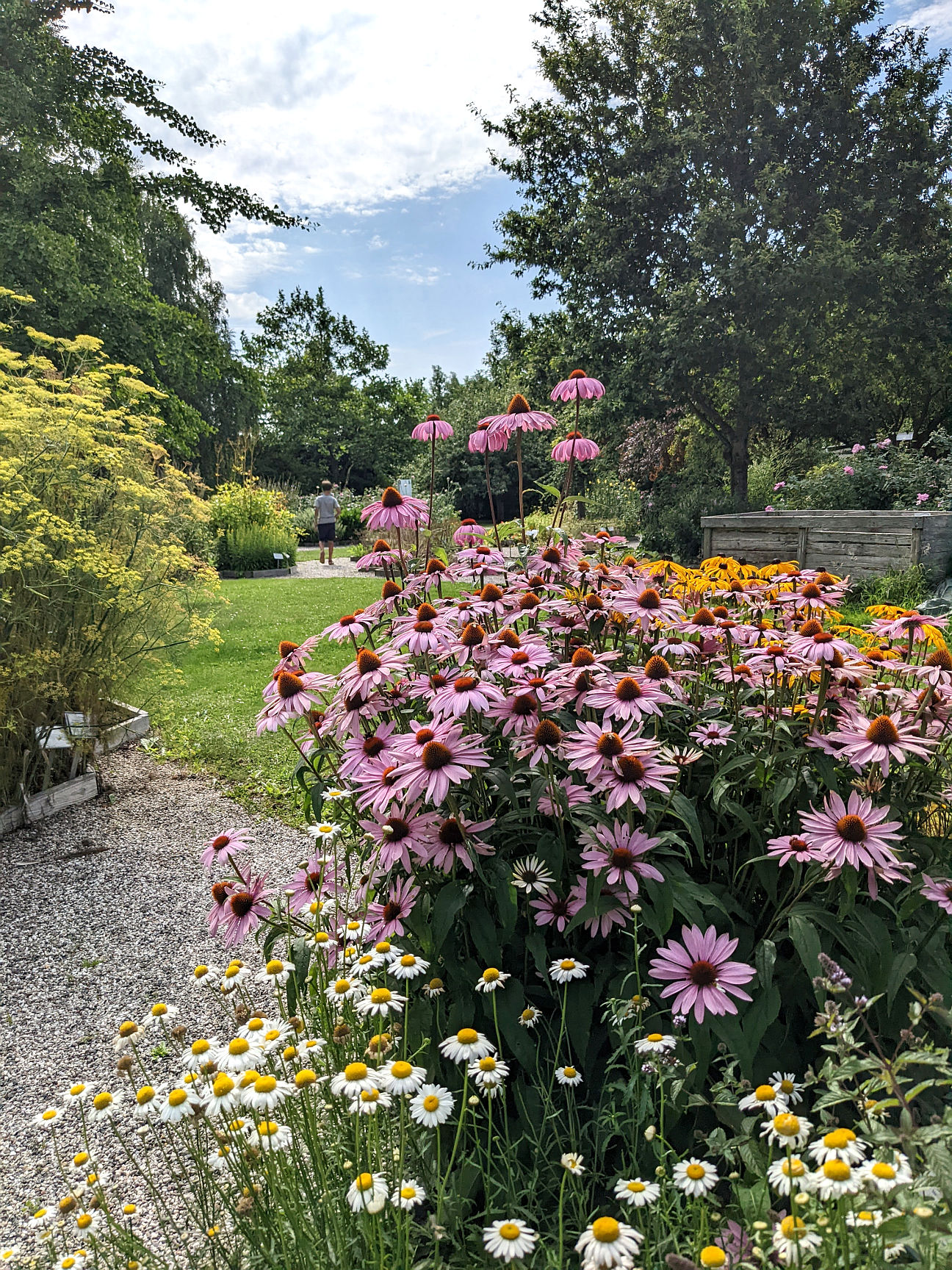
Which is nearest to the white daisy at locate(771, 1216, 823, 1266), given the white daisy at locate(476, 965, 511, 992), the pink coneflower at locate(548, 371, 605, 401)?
the white daisy at locate(476, 965, 511, 992)

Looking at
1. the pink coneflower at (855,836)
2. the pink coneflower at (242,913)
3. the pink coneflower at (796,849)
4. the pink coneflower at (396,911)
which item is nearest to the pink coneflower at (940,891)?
the pink coneflower at (855,836)

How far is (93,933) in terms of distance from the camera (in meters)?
2.68

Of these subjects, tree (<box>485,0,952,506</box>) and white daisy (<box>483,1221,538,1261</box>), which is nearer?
white daisy (<box>483,1221,538,1261</box>)

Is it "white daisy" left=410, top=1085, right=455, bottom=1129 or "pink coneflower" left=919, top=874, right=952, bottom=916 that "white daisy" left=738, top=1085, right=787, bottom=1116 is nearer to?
"white daisy" left=410, top=1085, right=455, bottom=1129

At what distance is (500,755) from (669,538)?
9.58 m

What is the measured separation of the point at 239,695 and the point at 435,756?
4.44m

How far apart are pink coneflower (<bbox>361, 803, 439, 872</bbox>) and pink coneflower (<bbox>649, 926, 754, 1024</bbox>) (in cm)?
44

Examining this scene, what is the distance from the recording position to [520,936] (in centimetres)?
146

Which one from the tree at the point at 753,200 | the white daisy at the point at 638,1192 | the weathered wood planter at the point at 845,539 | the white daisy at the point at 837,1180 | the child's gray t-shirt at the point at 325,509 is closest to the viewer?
the white daisy at the point at 837,1180

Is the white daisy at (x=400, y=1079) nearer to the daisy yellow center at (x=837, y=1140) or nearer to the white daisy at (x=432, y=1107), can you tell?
the white daisy at (x=432, y=1107)

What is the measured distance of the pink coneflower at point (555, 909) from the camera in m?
1.32

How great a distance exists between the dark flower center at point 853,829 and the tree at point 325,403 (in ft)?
85.3

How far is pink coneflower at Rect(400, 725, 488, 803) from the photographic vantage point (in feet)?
4.05

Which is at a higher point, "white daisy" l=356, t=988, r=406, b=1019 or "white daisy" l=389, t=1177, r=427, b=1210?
"white daisy" l=356, t=988, r=406, b=1019
